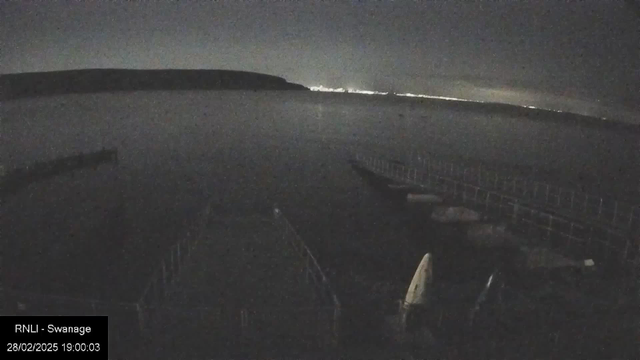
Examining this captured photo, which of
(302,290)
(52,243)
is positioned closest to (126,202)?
(52,243)

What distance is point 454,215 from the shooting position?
39.2 ft

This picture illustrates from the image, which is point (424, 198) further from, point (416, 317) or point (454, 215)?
point (416, 317)

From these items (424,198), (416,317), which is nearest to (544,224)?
(424,198)

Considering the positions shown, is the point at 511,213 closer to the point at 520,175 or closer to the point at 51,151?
the point at 520,175

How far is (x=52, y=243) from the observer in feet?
30.3

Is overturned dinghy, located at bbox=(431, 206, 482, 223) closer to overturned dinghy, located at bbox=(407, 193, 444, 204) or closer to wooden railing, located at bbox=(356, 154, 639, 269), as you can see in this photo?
wooden railing, located at bbox=(356, 154, 639, 269)

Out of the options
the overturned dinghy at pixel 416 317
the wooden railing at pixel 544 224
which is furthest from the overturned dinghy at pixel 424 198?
the overturned dinghy at pixel 416 317

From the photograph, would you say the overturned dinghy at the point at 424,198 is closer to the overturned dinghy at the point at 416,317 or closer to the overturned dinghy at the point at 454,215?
the overturned dinghy at the point at 454,215

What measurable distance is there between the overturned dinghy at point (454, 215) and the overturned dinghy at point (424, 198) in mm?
763

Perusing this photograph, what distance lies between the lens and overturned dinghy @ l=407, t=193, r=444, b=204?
13.7 m

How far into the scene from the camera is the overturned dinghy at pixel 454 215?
36.9 feet

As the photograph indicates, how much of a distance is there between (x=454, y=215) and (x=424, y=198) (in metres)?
2.67

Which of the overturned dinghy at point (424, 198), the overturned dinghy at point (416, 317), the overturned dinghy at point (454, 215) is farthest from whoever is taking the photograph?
the overturned dinghy at point (424, 198)

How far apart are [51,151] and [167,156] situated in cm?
1316
